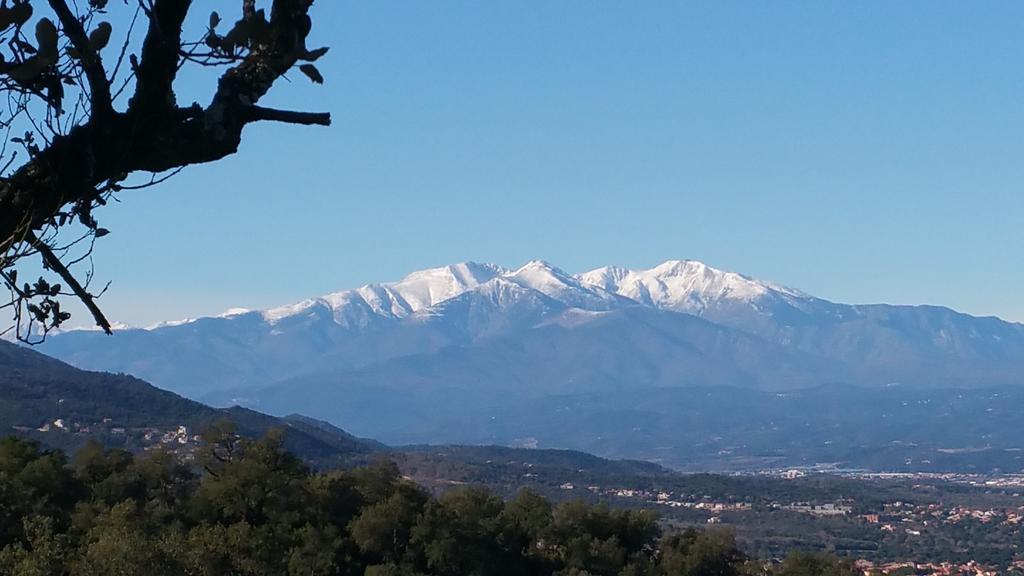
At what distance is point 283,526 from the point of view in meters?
26.2

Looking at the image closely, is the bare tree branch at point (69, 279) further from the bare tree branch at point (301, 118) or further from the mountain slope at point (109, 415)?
the mountain slope at point (109, 415)

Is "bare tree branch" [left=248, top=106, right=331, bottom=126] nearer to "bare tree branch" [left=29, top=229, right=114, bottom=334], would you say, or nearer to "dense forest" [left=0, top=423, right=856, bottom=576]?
"bare tree branch" [left=29, top=229, right=114, bottom=334]

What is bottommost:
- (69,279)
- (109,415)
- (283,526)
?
(283,526)

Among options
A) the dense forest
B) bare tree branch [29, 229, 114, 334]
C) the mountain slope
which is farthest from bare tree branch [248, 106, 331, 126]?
the mountain slope

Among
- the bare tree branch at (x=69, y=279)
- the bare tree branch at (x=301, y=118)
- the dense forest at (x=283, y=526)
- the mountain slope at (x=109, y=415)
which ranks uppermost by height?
the mountain slope at (x=109, y=415)

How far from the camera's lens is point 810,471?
169 metres

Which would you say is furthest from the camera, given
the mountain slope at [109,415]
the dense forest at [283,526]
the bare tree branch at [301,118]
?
the mountain slope at [109,415]

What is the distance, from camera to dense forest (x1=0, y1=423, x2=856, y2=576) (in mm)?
22422

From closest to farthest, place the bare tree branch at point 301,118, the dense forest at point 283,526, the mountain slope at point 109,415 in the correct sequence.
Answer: the bare tree branch at point 301,118
the dense forest at point 283,526
the mountain slope at point 109,415

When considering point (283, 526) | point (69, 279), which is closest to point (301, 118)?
point (69, 279)

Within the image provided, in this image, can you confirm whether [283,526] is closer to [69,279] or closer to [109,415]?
[69,279]

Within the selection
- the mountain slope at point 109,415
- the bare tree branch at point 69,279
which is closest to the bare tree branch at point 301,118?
the bare tree branch at point 69,279

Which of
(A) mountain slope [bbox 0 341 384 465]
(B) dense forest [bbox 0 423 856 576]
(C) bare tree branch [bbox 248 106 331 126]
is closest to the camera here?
(C) bare tree branch [bbox 248 106 331 126]

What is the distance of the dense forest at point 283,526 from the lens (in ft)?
73.6
